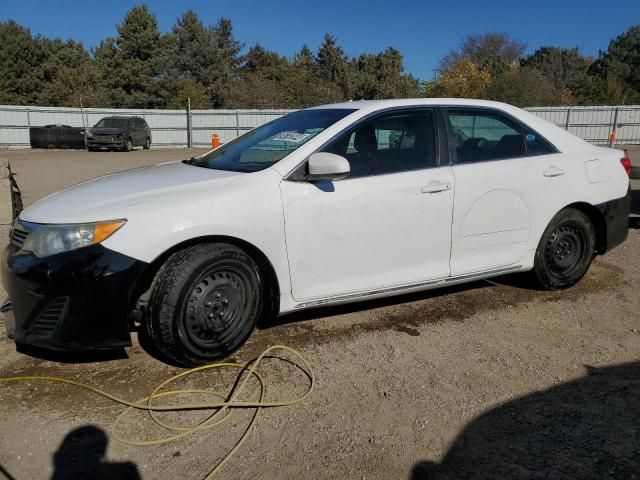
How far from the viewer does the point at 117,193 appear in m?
3.24

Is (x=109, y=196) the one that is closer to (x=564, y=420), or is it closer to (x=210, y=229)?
(x=210, y=229)

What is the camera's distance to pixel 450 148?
3957 mm

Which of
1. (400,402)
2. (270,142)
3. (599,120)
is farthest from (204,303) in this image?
(599,120)

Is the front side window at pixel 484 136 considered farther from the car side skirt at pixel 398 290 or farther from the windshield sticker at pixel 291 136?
the windshield sticker at pixel 291 136

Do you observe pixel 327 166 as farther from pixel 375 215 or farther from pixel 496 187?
pixel 496 187

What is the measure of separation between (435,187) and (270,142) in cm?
123

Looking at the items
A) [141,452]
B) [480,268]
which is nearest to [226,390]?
[141,452]

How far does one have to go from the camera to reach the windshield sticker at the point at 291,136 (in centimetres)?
369

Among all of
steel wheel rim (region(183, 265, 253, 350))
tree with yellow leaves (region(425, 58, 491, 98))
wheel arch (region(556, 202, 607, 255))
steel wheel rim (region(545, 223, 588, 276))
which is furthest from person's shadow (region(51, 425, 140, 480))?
tree with yellow leaves (region(425, 58, 491, 98))

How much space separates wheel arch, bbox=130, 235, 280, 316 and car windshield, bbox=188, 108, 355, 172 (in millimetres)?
529

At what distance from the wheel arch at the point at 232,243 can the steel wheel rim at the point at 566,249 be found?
2395 millimetres

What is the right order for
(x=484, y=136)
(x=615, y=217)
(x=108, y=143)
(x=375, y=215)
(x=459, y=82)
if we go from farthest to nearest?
1. (x=459, y=82)
2. (x=108, y=143)
3. (x=615, y=217)
4. (x=484, y=136)
5. (x=375, y=215)

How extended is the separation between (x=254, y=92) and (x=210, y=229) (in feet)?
127

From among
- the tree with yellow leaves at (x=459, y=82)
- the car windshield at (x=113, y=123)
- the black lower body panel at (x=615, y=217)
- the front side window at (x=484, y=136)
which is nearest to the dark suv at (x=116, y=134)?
the car windshield at (x=113, y=123)
